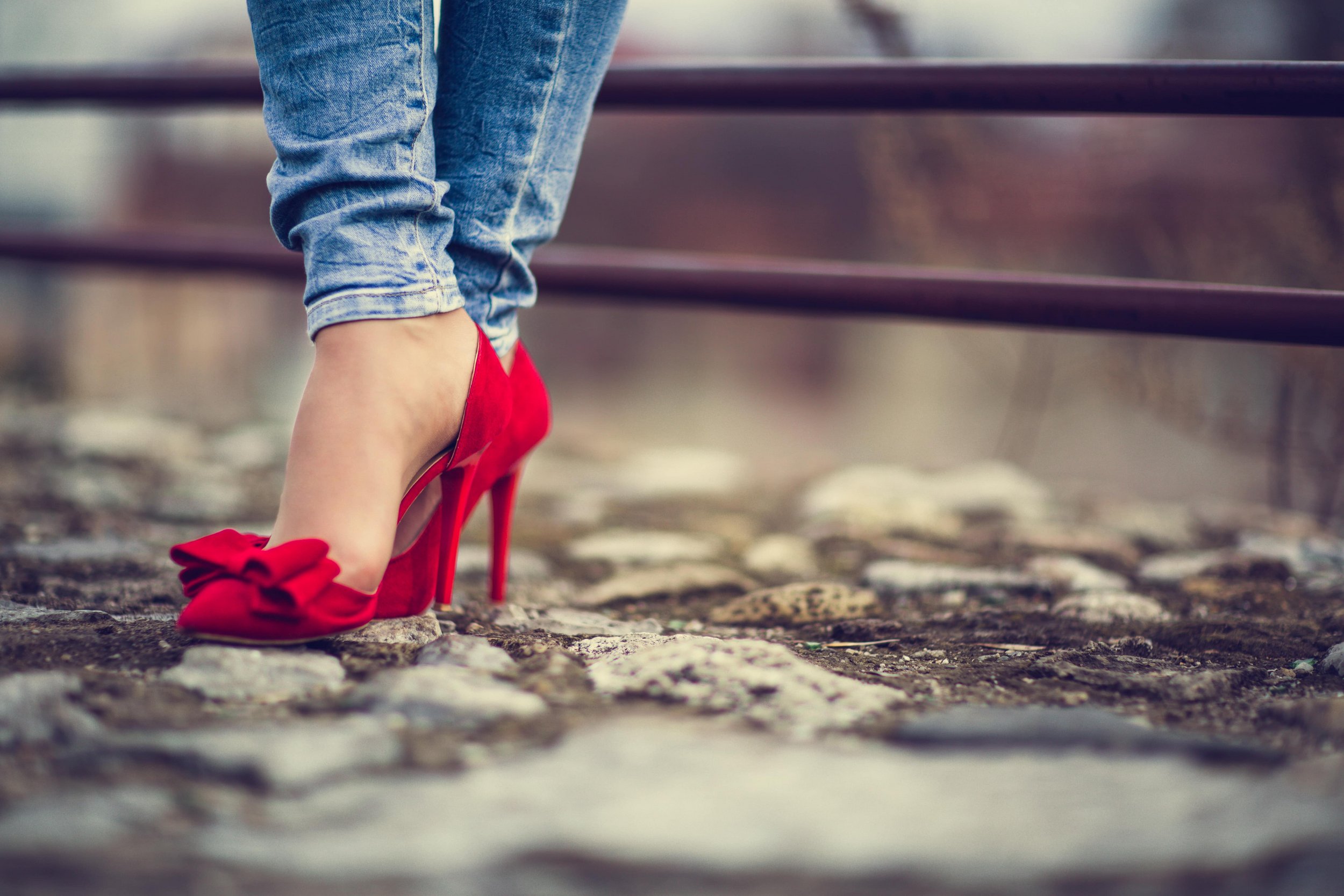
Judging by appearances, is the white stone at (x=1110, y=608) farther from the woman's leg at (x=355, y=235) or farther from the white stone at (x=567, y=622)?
the woman's leg at (x=355, y=235)

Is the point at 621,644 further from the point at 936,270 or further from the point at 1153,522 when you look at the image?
the point at 1153,522

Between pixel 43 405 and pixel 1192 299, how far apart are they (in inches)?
92.7

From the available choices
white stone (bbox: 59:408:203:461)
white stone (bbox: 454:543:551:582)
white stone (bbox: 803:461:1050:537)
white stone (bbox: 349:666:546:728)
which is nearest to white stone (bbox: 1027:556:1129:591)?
white stone (bbox: 803:461:1050:537)

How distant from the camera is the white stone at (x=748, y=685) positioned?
1.88ft

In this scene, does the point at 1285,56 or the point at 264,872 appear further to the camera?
the point at 1285,56

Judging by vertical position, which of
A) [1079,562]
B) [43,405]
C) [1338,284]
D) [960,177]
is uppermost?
[960,177]

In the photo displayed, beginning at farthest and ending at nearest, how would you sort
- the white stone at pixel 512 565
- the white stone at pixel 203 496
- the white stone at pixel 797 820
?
the white stone at pixel 203 496 < the white stone at pixel 512 565 < the white stone at pixel 797 820

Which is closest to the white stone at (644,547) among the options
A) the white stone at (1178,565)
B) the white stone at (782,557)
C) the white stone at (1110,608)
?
the white stone at (782,557)

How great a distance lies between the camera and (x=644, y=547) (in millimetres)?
1229

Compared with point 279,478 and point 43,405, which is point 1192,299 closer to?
point 279,478

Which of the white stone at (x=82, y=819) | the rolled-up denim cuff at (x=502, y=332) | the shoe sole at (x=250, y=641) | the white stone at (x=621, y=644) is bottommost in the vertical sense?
the white stone at (x=82, y=819)

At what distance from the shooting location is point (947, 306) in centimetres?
118

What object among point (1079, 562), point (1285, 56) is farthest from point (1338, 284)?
point (1079, 562)

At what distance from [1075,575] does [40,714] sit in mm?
1006
